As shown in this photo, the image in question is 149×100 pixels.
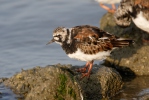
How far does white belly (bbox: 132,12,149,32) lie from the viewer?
8.06 meters

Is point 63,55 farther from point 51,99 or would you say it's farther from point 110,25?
point 51,99

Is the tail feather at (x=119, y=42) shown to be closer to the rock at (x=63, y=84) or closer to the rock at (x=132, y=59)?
the rock at (x=63, y=84)

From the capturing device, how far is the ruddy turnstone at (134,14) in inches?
317

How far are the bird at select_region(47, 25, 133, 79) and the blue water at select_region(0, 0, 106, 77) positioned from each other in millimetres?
1509

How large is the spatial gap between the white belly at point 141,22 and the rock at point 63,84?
1554mm

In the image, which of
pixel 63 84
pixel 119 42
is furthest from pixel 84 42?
pixel 63 84

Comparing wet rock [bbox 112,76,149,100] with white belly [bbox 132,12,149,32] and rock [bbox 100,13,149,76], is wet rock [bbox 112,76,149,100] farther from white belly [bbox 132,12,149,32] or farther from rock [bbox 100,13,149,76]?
white belly [bbox 132,12,149,32]

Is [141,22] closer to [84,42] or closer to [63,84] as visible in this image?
[84,42]

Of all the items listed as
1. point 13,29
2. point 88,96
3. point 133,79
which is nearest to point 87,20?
point 13,29

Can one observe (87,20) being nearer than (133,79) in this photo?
No

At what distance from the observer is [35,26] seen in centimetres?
→ 1011

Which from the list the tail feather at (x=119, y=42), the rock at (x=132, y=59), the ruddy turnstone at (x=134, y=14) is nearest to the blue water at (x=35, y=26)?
the rock at (x=132, y=59)

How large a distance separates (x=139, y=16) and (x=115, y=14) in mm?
662

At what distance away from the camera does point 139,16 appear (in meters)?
8.12
